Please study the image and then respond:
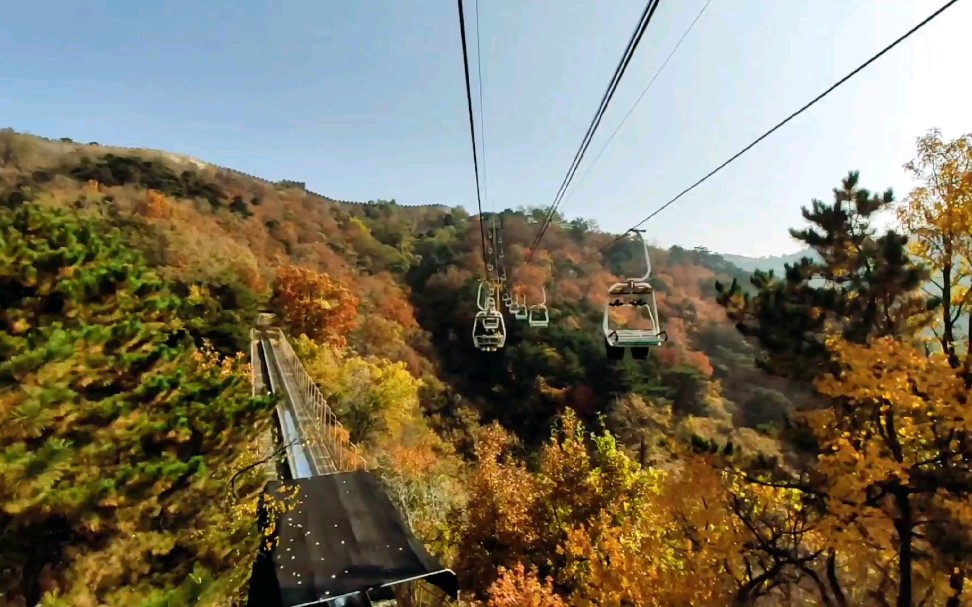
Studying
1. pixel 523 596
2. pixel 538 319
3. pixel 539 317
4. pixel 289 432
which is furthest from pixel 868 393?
pixel 289 432

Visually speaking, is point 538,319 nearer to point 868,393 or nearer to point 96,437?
point 868,393

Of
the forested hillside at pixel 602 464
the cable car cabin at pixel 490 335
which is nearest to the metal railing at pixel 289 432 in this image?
the forested hillside at pixel 602 464

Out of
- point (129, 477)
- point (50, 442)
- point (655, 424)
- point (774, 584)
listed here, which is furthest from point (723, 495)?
point (655, 424)

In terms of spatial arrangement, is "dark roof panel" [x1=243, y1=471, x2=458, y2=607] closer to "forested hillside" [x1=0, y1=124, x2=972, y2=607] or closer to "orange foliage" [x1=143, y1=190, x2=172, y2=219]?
"forested hillside" [x1=0, y1=124, x2=972, y2=607]

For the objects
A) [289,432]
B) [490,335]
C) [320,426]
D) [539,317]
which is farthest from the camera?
[320,426]

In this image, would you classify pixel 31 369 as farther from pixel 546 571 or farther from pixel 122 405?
pixel 546 571

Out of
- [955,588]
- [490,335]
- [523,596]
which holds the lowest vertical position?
[523,596]
